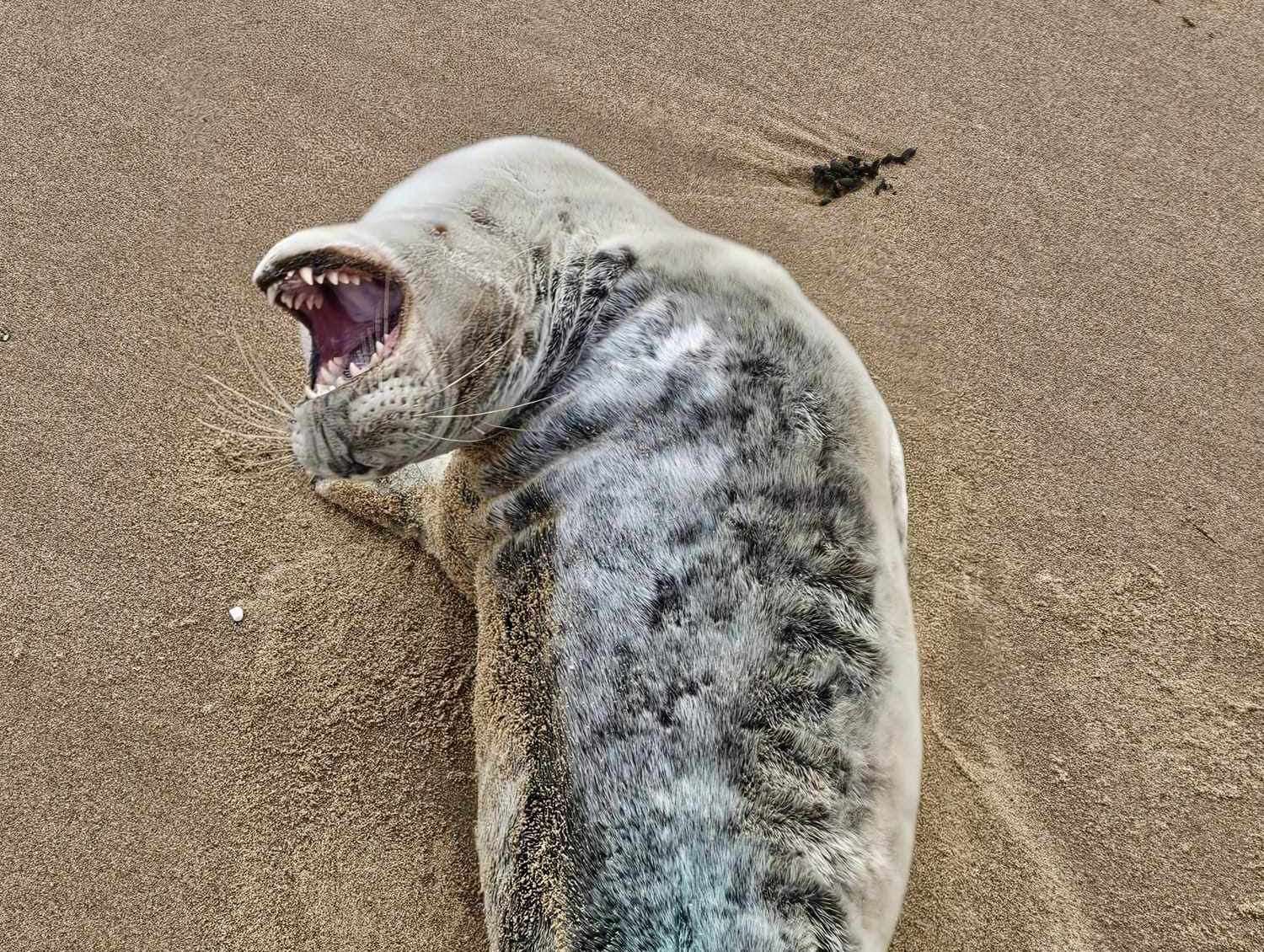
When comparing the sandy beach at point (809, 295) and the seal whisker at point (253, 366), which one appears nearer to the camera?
the sandy beach at point (809, 295)

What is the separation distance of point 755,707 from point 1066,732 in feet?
4.15

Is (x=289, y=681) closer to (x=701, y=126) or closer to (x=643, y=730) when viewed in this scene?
(x=643, y=730)

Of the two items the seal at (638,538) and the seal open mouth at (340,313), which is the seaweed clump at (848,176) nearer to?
the seal at (638,538)

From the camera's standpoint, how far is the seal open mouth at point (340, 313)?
76.5 inches

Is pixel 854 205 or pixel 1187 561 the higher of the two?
pixel 854 205

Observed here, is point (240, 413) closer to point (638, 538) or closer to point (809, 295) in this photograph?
point (638, 538)

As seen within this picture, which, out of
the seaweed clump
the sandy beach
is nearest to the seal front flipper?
the sandy beach

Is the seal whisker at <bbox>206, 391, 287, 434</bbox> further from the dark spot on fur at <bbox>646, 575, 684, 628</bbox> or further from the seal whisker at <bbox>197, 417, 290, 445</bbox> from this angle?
the dark spot on fur at <bbox>646, 575, 684, 628</bbox>

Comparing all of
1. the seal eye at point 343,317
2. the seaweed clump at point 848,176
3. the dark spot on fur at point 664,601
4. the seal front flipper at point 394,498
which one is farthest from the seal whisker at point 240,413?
the seaweed clump at point 848,176

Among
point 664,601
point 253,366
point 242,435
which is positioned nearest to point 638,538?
point 664,601

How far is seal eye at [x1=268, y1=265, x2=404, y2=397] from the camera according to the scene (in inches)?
77.5

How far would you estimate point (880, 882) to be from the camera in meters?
1.94

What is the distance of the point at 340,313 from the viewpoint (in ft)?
6.82

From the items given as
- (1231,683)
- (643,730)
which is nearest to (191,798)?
(643,730)
